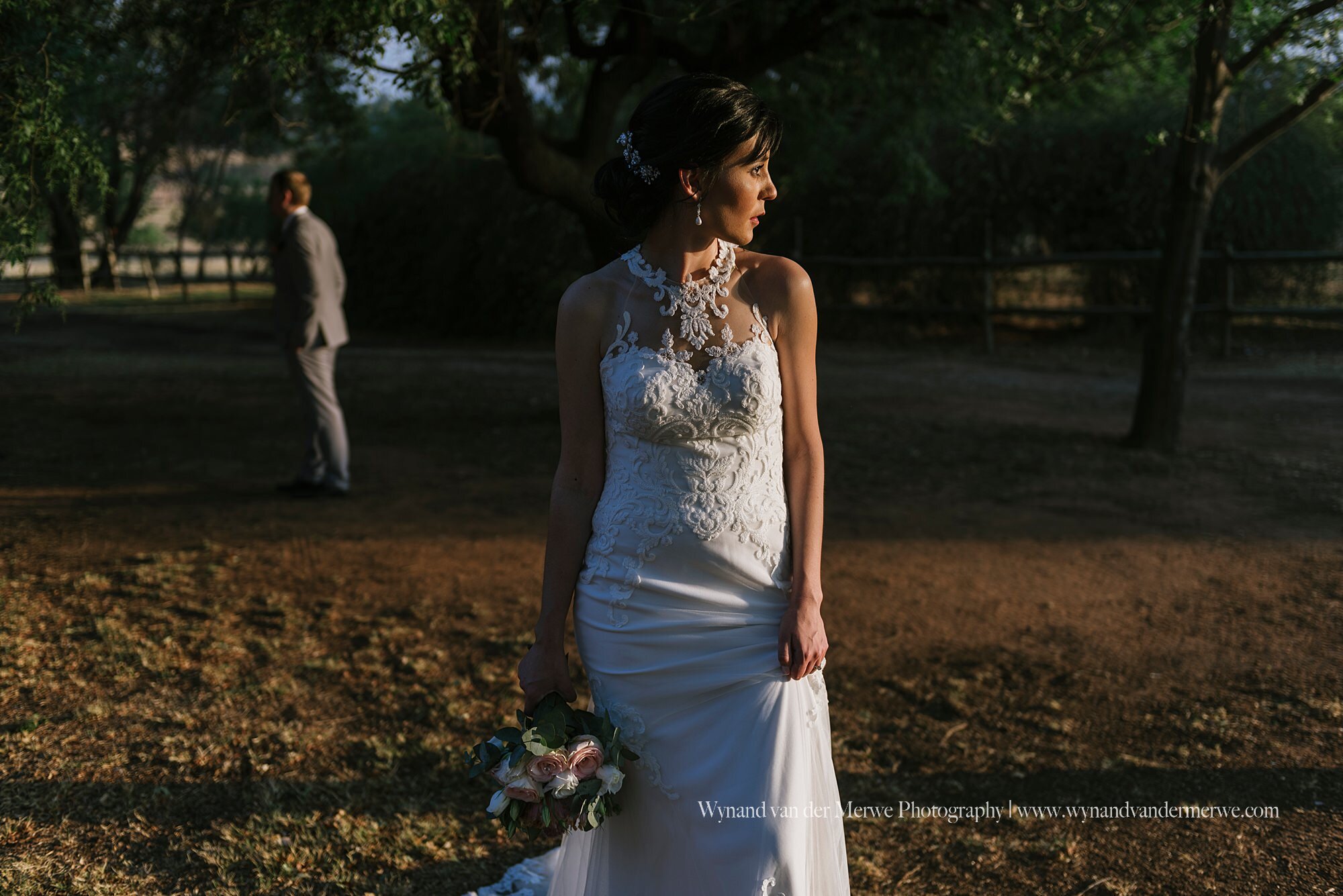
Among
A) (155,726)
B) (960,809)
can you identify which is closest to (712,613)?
(960,809)

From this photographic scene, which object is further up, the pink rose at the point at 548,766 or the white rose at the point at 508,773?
the pink rose at the point at 548,766

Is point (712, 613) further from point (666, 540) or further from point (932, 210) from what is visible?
point (932, 210)

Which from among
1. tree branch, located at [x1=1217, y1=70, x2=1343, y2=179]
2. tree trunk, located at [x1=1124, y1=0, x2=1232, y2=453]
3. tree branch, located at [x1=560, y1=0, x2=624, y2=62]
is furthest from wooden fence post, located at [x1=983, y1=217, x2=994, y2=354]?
tree branch, located at [x1=560, y1=0, x2=624, y2=62]

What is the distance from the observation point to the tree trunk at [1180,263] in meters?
8.05

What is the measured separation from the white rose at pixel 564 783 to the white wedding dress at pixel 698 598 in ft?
0.58

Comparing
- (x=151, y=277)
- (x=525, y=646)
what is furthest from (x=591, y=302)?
(x=151, y=277)

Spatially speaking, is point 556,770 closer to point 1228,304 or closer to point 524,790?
point 524,790

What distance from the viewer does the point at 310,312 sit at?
23.7ft

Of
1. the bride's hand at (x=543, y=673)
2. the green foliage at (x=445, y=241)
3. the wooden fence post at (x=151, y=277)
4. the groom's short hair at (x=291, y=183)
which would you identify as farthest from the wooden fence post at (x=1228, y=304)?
the wooden fence post at (x=151, y=277)

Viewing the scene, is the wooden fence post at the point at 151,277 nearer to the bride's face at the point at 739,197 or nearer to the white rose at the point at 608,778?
the bride's face at the point at 739,197

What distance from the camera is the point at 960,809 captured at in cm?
370

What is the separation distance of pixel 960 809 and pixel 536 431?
6.97 meters

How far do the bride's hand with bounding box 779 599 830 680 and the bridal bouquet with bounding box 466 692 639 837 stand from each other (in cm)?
39

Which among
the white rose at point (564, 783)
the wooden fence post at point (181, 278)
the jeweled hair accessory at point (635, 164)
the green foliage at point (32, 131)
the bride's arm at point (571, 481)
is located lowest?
the white rose at point (564, 783)
